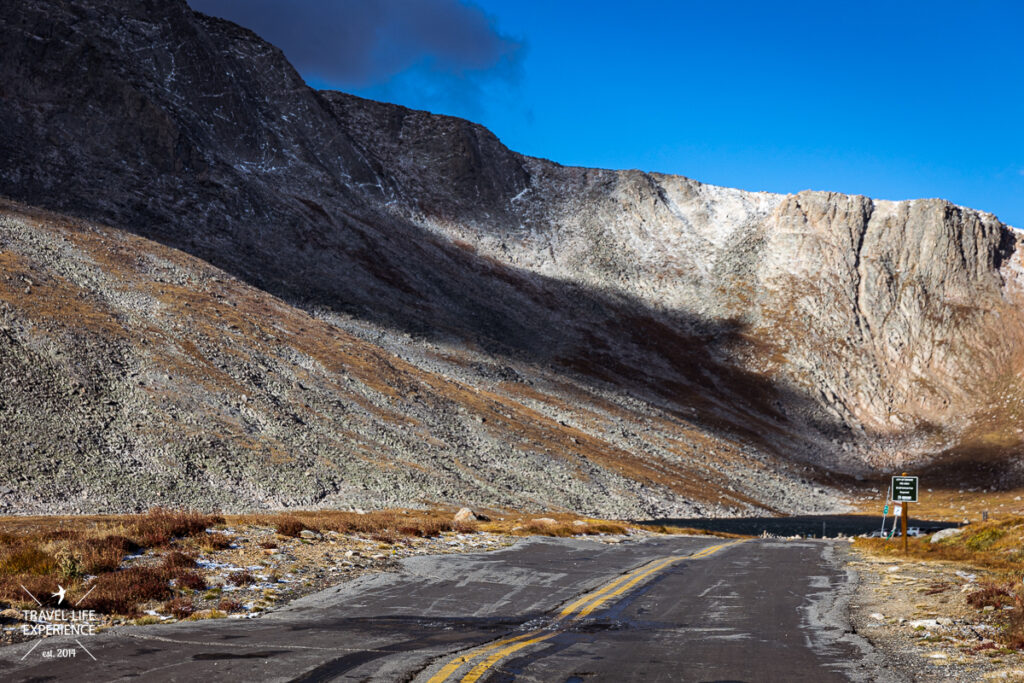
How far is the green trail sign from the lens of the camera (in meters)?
28.3

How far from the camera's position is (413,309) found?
99.9 m

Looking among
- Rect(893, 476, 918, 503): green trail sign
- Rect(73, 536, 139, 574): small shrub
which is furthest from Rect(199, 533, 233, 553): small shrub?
Rect(893, 476, 918, 503): green trail sign

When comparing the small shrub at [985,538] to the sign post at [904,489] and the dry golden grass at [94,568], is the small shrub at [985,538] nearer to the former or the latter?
the sign post at [904,489]

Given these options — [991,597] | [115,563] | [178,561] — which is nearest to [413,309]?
[178,561]

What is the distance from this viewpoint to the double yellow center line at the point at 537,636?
9.21m

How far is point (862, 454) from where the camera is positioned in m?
114

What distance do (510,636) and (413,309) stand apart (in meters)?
89.4

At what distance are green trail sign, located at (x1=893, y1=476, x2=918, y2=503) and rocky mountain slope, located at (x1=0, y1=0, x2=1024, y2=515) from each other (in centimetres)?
3073

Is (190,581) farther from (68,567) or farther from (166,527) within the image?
(166,527)

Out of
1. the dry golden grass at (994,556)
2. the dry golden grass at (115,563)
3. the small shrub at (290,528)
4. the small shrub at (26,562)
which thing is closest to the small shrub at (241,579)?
the dry golden grass at (115,563)

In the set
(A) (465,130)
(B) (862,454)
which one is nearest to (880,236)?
(B) (862,454)

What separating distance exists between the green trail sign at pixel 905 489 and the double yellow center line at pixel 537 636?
12.1 meters

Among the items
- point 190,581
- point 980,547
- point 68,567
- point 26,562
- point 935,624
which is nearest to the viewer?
point 935,624

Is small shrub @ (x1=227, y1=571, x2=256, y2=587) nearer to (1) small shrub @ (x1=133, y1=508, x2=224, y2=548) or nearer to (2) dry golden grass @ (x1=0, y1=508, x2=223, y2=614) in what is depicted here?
(2) dry golden grass @ (x1=0, y1=508, x2=223, y2=614)
